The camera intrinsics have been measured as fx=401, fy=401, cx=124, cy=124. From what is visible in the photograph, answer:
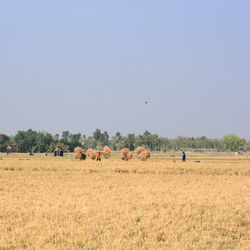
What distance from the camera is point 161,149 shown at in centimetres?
19225

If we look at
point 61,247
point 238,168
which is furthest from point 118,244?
point 238,168

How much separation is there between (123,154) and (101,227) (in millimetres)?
61455

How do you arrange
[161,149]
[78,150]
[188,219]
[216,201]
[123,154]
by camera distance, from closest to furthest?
[188,219] → [216,201] → [78,150] → [123,154] → [161,149]

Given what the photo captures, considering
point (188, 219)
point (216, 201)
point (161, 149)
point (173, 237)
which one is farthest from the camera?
point (161, 149)

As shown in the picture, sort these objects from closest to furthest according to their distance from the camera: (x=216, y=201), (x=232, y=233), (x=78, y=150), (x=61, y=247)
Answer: (x=61, y=247) → (x=232, y=233) → (x=216, y=201) → (x=78, y=150)

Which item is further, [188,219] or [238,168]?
[238,168]

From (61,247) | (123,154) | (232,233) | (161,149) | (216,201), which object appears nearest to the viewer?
(61,247)

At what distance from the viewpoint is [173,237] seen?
10656 millimetres

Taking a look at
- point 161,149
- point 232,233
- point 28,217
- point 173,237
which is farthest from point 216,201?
point 161,149

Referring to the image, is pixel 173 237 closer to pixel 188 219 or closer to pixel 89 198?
pixel 188 219

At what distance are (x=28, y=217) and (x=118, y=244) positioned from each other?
4649mm

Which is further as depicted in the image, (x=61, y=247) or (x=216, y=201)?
(x=216, y=201)

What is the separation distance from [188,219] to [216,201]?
4.50 meters

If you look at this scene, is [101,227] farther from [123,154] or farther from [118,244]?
[123,154]
